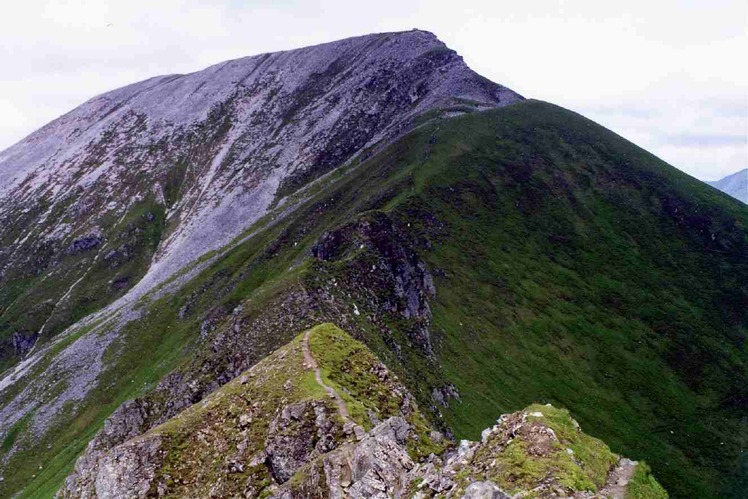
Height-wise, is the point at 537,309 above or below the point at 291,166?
below

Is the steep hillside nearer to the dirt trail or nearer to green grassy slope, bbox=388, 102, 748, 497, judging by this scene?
green grassy slope, bbox=388, 102, 748, 497

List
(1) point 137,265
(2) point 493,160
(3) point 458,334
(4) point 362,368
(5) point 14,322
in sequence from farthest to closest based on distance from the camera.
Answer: (1) point 137,265, (5) point 14,322, (2) point 493,160, (3) point 458,334, (4) point 362,368

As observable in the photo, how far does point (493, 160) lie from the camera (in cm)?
12025

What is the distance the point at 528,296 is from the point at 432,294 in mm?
21424

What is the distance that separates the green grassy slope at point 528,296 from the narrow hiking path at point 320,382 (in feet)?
67.4

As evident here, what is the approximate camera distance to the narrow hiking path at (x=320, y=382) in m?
26.4

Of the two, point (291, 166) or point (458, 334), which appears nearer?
point (458, 334)

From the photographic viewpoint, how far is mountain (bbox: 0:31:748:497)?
2387 inches

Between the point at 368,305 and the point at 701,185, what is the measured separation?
360 ft

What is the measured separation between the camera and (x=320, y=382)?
29219mm

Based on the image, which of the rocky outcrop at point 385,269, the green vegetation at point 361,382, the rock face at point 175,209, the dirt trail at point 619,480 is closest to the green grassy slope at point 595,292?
the rocky outcrop at point 385,269

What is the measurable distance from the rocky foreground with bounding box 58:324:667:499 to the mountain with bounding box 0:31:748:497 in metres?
0.54

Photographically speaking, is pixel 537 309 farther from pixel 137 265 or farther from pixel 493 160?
pixel 137 265

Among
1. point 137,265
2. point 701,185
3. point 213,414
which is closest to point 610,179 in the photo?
point 701,185
